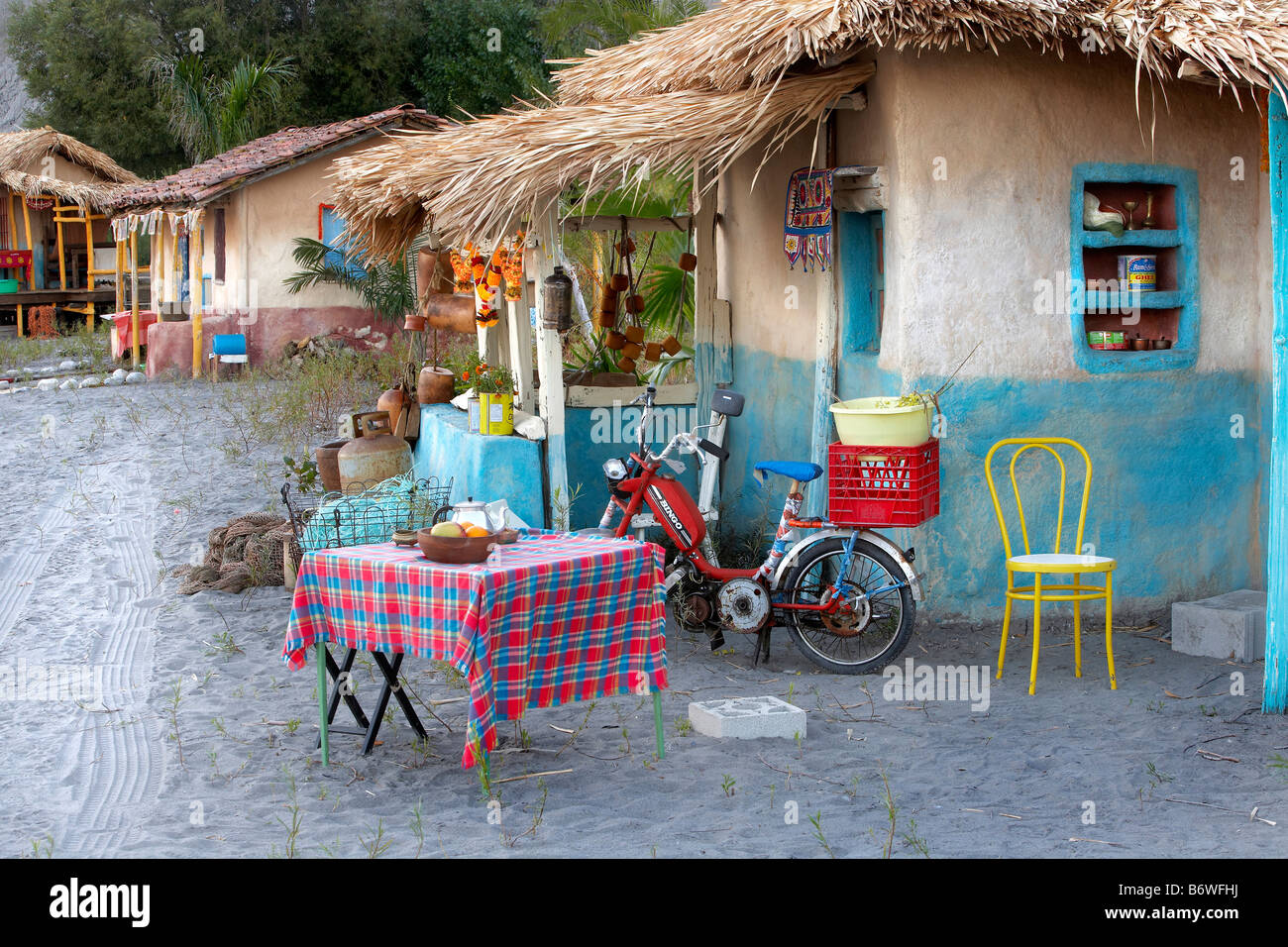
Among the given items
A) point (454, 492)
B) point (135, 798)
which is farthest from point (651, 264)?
point (135, 798)

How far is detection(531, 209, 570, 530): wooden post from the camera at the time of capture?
7727mm

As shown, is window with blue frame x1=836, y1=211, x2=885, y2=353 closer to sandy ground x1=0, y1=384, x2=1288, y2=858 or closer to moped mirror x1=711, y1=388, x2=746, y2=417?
moped mirror x1=711, y1=388, x2=746, y2=417

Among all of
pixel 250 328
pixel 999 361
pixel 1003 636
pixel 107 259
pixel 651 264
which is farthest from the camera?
pixel 107 259

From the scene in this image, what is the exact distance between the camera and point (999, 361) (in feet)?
22.5

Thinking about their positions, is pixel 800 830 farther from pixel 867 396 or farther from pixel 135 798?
pixel 867 396

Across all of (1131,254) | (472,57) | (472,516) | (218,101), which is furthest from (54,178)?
(472,516)

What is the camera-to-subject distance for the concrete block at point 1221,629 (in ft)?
21.4

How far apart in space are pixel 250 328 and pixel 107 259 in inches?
419

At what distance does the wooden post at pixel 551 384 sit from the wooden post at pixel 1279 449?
3.69m

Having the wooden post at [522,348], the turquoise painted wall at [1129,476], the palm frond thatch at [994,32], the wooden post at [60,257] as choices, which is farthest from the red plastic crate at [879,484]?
the wooden post at [60,257]

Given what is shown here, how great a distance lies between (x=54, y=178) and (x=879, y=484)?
22.5 metres

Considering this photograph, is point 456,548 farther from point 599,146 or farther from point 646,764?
point 599,146

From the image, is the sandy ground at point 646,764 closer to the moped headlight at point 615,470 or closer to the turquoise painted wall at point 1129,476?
the turquoise painted wall at point 1129,476

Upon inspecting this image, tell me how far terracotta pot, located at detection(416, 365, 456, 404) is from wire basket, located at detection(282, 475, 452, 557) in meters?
1.81
